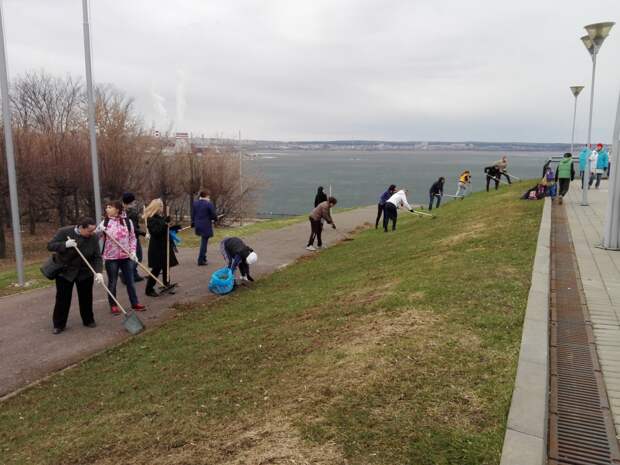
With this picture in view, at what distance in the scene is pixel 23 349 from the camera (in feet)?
21.9

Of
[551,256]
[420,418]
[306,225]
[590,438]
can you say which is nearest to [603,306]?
[551,256]

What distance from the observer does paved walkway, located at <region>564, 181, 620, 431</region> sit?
4297 millimetres

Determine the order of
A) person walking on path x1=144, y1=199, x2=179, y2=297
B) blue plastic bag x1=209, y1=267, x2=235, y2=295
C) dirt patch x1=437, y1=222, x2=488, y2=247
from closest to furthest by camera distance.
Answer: person walking on path x1=144, y1=199, x2=179, y2=297
blue plastic bag x1=209, y1=267, x2=235, y2=295
dirt patch x1=437, y1=222, x2=488, y2=247

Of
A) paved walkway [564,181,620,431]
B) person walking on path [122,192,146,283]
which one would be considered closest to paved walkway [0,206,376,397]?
person walking on path [122,192,146,283]

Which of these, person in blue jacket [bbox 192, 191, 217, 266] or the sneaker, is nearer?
the sneaker

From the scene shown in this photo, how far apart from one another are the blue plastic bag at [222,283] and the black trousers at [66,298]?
7.80 ft

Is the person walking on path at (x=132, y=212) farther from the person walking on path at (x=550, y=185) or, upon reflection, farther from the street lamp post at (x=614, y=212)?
the person walking on path at (x=550, y=185)

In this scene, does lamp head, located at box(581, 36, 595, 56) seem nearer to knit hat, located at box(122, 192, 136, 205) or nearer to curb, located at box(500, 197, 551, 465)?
curb, located at box(500, 197, 551, 465)

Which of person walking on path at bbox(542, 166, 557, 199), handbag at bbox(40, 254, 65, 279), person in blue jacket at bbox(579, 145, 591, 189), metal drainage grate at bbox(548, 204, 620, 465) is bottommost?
metal drainage grate at bbox(548, 204, 620, 465)

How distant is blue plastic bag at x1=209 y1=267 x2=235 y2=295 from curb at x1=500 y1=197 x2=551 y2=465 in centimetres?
539

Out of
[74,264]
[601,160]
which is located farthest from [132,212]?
[601,160]

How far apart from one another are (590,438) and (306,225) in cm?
1738

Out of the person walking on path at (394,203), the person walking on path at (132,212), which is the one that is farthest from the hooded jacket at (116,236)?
the person walking on path at (394,203)

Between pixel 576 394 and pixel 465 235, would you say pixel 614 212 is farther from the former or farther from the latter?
pixel 576 394
